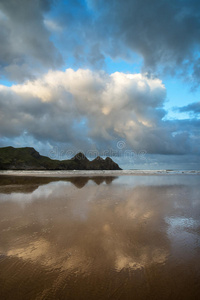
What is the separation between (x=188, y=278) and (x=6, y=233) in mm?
5488

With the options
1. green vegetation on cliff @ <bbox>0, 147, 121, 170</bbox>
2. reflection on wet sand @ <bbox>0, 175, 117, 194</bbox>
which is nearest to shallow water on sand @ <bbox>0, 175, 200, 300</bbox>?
reflection on wet sand @ <bbox>0, 175, 117, 194</bbox>

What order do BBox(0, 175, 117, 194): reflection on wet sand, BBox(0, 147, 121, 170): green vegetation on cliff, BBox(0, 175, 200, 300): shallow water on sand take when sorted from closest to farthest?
BBox(0, 175, 200, 300): shallow water on sand < BBox(0, 175, 117, 194): reflection on wet sand < BBox(0, 147, 121, 170): green vegetation on cliff

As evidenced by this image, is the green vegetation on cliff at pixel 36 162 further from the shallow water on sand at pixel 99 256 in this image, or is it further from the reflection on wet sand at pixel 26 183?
the shallow water on sand at pixel 99 256

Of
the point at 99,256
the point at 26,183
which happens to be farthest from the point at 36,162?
the point at 99,256

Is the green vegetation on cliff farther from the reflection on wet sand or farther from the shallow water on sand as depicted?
the shallow water on sand

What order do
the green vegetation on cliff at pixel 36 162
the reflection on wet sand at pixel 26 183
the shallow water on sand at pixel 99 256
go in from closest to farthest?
the shallow water on sand at pixel 99 256 < the reflection on wet sand at pixel 26 183 < the green vegetation on cliff at pixel 36 162

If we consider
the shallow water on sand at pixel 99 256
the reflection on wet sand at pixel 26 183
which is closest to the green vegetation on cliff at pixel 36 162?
the reflection on wet sand at pixel 26 183

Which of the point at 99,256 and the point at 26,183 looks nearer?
the point at 99,256

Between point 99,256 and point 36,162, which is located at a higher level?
point 36,162

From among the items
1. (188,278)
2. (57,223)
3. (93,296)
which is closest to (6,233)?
(57,223)

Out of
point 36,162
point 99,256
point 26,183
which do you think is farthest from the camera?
point 36,162

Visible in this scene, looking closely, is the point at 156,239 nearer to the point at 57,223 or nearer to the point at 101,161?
the point at 57,223

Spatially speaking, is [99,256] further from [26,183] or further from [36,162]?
[36,162]

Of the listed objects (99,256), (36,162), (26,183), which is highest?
(36,162)
